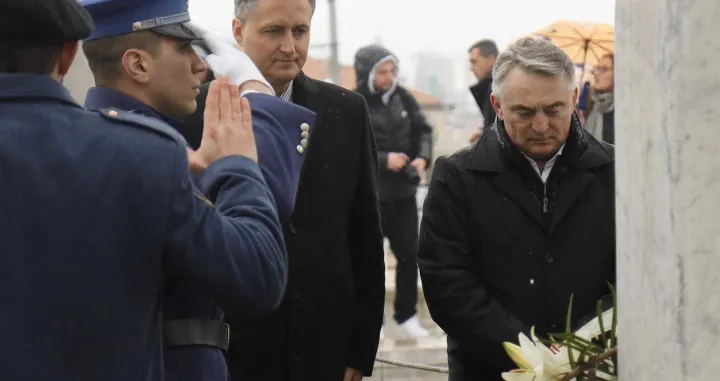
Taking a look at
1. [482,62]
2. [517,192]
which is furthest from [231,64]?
[482,62]

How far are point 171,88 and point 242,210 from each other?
1.43 feet

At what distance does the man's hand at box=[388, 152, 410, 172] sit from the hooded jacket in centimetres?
4

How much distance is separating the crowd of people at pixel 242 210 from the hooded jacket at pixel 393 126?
468 cm

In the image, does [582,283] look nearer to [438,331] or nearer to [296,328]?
[296,328]

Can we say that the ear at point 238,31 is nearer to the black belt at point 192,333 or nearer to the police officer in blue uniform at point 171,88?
the police officer in blue uniform at point 171,88

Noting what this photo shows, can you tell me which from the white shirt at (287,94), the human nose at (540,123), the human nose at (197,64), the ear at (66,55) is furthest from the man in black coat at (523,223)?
the ear at (66,55)

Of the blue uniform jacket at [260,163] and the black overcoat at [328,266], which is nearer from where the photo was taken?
the blue uniform jacket at [260,163]

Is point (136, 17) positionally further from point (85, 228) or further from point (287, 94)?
point (287, 94)

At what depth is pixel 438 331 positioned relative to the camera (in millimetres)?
8828

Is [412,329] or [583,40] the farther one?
[583,40]

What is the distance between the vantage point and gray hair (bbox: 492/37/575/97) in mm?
3660

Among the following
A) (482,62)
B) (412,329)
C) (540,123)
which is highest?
(540,123)

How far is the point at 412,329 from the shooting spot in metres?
8.41

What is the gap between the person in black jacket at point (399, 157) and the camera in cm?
851
